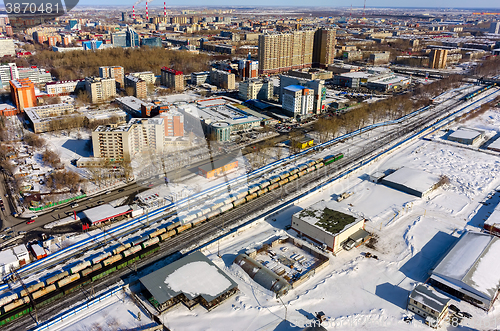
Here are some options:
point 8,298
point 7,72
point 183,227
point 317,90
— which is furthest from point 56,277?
point 7,72

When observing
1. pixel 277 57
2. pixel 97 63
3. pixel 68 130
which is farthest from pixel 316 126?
pixel 97 63

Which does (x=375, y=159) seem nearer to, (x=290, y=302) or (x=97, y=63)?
(x=290, y=302)

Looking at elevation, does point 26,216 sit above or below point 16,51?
below

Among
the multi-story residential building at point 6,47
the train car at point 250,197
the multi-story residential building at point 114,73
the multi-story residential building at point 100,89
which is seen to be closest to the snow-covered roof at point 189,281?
the train car at point 250,197

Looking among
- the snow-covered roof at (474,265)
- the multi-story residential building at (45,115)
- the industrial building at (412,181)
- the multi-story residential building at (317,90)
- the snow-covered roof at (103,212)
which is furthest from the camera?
the multi-story residential building at (317,90)

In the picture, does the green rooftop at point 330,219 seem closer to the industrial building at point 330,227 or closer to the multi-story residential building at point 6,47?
the industrial building at point 330,227

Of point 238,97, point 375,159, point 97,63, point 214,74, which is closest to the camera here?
point 375,159

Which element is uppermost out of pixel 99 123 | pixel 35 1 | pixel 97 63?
pixel 35 1
